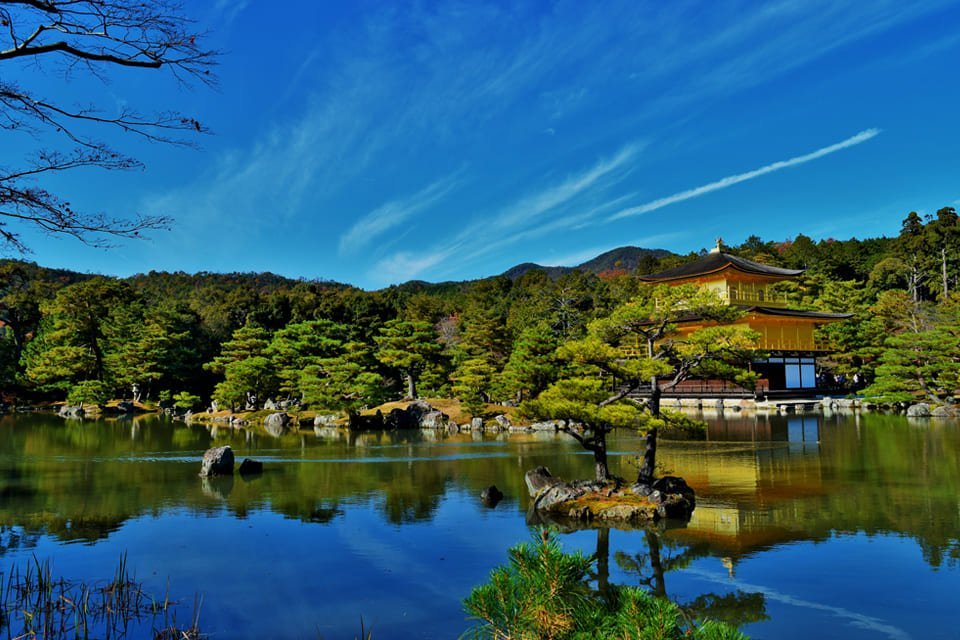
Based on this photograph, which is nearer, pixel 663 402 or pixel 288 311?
pixel 663 402

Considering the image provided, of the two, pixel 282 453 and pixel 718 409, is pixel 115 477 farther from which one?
pixel 718 409

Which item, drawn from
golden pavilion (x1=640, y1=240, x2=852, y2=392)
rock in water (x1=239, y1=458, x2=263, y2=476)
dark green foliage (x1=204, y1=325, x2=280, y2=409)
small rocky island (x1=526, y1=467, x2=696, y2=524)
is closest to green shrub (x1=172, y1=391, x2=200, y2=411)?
dark green foliage (x1=204, y1=325, x2=280, y2=409)

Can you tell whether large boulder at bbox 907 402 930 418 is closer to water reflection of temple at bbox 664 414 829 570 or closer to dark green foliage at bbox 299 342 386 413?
water reflection of temple at bbox 664 414 829 570

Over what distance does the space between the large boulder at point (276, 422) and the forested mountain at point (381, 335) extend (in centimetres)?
120

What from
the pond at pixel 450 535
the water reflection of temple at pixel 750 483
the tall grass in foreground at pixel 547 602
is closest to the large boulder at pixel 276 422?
the pond at pixel 450 535

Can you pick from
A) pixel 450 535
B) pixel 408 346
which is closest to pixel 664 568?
pixel 450 535

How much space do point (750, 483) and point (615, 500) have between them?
3790mm

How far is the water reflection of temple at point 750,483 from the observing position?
8.46 metres

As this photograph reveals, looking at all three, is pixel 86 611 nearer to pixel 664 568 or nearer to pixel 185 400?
pixel 664 568

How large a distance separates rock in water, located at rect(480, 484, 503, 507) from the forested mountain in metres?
9.44

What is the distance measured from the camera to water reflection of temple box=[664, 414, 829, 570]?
8.46m

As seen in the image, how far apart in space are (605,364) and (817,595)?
4849 millimetres

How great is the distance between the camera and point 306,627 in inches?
224

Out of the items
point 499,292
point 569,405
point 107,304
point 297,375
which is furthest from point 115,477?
point 499,292
